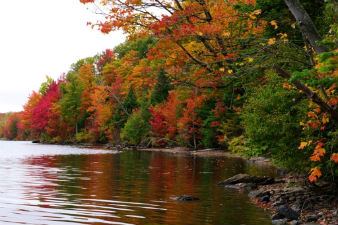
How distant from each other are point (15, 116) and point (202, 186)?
433 feet

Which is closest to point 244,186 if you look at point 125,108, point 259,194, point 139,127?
point 259,194

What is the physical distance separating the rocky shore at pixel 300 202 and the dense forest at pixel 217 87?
0.76 meters

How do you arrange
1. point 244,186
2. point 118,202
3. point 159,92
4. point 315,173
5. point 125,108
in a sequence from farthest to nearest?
point 125,108 → point 159,92 → point 244,186 → point 118,202 → point 315,173

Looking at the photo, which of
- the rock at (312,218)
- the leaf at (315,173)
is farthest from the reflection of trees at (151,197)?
the leaf at (315,173)

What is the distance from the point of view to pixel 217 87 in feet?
53.7

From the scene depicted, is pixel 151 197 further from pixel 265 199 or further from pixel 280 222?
pixel 280 222

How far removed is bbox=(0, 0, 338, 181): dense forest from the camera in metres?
9.25

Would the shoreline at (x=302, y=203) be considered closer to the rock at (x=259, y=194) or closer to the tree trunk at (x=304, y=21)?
the rock at (x=259, y=194)

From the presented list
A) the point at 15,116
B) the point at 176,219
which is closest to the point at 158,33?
the point at 176,219

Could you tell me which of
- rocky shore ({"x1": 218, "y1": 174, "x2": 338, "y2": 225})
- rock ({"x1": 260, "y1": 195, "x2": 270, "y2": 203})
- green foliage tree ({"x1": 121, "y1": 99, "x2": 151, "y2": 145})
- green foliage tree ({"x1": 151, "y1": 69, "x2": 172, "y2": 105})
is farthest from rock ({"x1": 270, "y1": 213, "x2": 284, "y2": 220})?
green foliage tree ({"x1": 151, "y1": 69, "x2": 172, "y2": 105})

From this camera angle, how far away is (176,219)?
9906mm

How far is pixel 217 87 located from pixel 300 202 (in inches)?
245

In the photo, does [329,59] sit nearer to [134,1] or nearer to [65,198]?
[134,1]

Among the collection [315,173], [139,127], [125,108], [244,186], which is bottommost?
[244,186]
